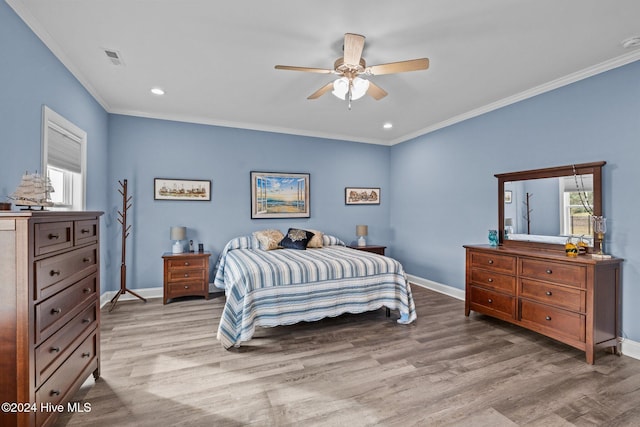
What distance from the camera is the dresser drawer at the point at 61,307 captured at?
1533 millimetres

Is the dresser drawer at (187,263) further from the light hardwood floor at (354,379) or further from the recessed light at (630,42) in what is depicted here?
the recessed light at (630,42)

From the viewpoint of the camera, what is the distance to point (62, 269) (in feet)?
5.74

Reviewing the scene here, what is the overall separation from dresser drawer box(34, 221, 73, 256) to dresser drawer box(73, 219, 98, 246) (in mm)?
69

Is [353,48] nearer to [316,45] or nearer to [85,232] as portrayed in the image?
[316,45]

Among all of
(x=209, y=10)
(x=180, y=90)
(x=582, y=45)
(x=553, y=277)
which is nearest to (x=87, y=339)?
(x=209, y=10)

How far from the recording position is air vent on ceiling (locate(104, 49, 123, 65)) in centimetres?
277

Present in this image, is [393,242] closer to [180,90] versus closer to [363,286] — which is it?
[363,286]

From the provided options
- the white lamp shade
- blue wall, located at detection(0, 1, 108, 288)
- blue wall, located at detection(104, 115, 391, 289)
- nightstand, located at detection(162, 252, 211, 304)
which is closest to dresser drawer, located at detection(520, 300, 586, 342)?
blue wall, located at detection(104, 115, 391, 289)

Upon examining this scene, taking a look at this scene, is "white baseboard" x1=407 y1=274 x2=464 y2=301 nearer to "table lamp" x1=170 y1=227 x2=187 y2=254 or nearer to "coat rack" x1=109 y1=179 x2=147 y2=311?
"table lamp" x1=170 y1=227 x2=187 y2=254

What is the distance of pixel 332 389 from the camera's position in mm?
2223

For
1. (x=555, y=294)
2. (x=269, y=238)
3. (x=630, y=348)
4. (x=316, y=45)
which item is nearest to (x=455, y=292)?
(x=555, y=294)

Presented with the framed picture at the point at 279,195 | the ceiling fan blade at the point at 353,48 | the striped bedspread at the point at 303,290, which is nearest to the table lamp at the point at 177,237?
the striped bedspread at the point at 303,290

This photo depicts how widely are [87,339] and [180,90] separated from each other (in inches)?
112

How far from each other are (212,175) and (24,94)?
264 cm
